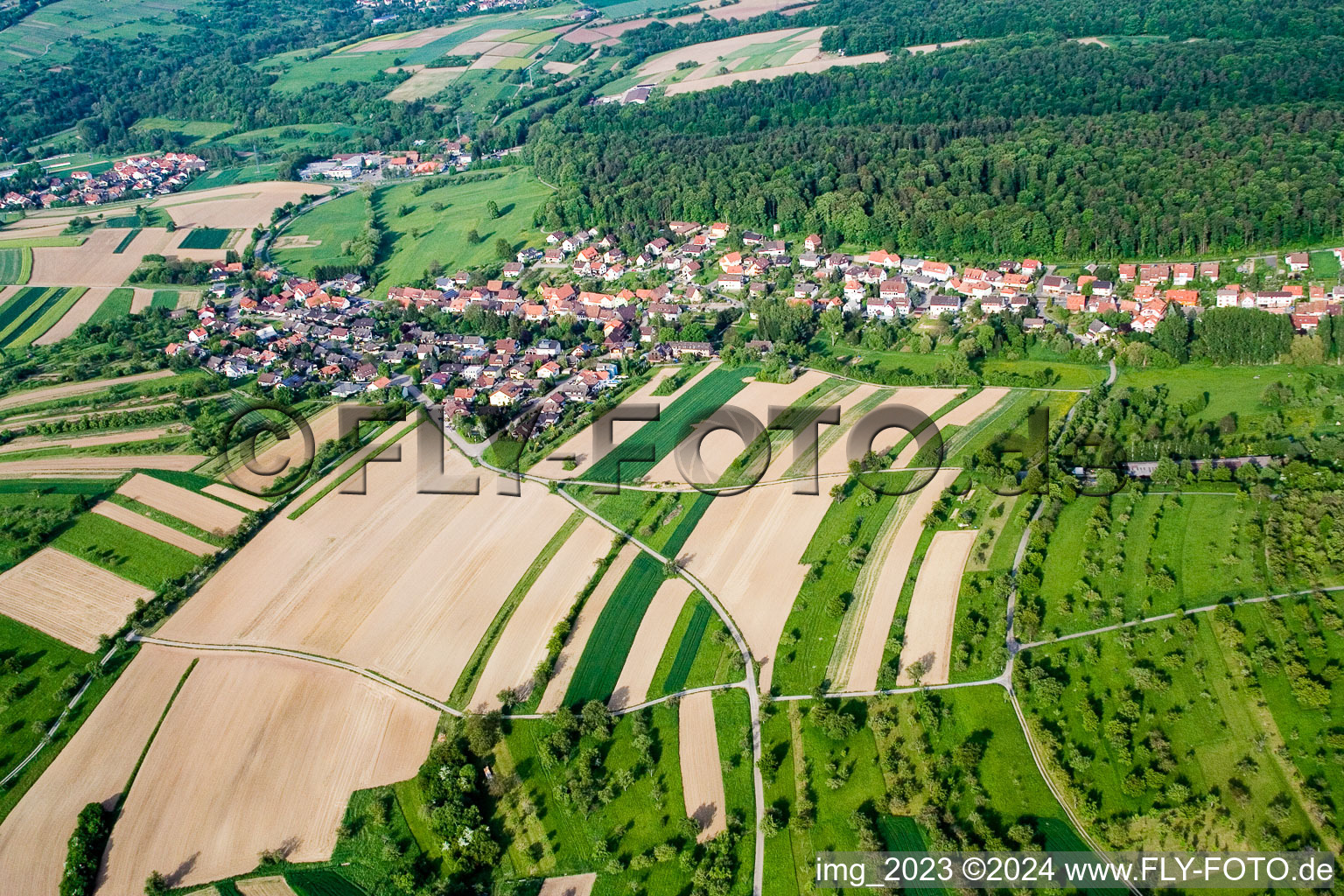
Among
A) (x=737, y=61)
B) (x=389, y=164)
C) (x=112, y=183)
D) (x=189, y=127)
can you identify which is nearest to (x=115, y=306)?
(x=389, y=164)

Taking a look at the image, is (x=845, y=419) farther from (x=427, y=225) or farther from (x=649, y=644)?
(x=427, y=225)

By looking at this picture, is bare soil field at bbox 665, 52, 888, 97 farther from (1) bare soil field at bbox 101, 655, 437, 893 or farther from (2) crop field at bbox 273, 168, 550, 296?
(1) bare soil field at bbox 101, 655, 437, 893

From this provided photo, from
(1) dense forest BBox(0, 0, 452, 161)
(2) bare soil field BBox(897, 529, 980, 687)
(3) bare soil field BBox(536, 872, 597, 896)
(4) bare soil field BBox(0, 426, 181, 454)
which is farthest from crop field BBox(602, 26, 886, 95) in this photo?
(3) bare soil field BBox(536, 872, 597, 896)

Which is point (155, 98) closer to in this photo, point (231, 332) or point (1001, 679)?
point (231, 332)

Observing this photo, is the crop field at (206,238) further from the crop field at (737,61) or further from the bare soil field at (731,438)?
the bare soil field at (731,438)

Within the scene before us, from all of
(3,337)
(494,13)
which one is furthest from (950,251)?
(494,13)
